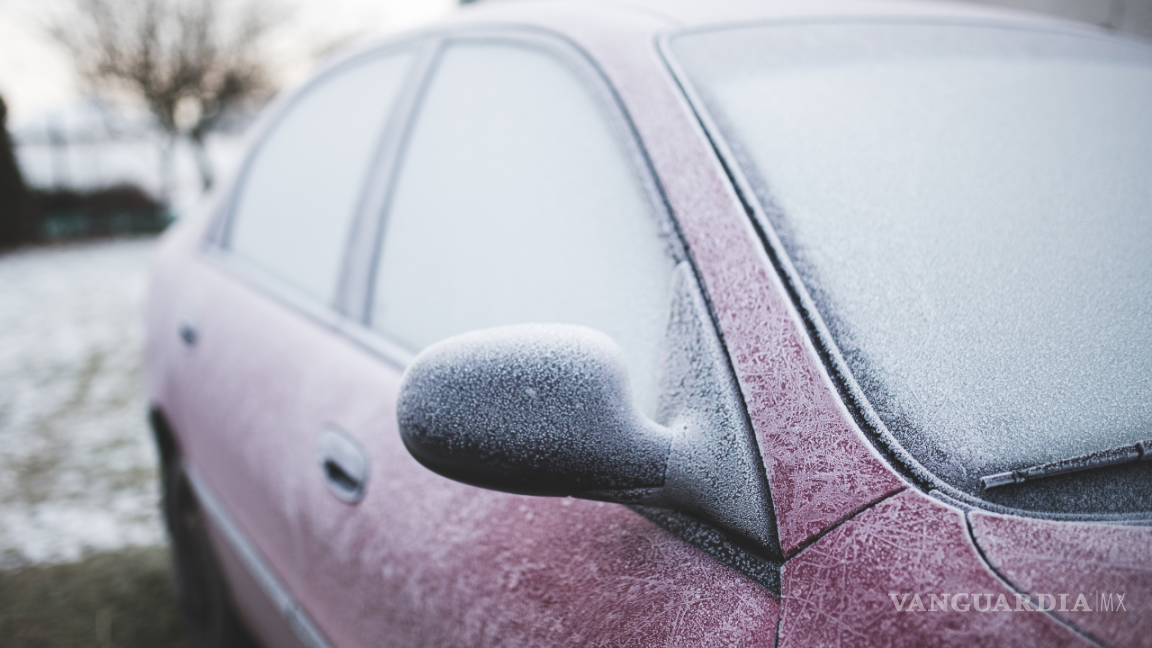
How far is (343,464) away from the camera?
1198 millimetres

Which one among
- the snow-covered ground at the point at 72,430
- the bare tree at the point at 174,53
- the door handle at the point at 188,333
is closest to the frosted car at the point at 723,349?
the door handle at the point at 188,333

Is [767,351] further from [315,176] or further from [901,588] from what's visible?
[315,176]

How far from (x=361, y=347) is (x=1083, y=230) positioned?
118 centimetres

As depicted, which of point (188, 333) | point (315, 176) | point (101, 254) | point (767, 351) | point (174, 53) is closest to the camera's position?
point (767, 351)

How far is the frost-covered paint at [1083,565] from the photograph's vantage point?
583mm

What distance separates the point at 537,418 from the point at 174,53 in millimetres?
A: 17907

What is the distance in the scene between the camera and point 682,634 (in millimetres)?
740

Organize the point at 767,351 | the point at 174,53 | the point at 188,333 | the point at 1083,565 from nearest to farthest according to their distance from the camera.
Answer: the point at 1083,565
the point at 767,351
the point at 188,333
the point at 174,53

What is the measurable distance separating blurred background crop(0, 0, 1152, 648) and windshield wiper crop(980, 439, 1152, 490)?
1721 millimetres

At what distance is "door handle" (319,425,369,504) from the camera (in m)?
1.16

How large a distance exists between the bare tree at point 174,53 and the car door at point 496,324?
16.6 metres

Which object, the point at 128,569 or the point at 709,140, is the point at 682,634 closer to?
the point at 709,140

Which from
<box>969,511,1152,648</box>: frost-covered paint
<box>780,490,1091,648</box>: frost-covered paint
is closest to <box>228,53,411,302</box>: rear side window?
<box>780,490,1091,648</box>: frost-covered paint

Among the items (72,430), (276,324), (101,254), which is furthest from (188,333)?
(101,254)
